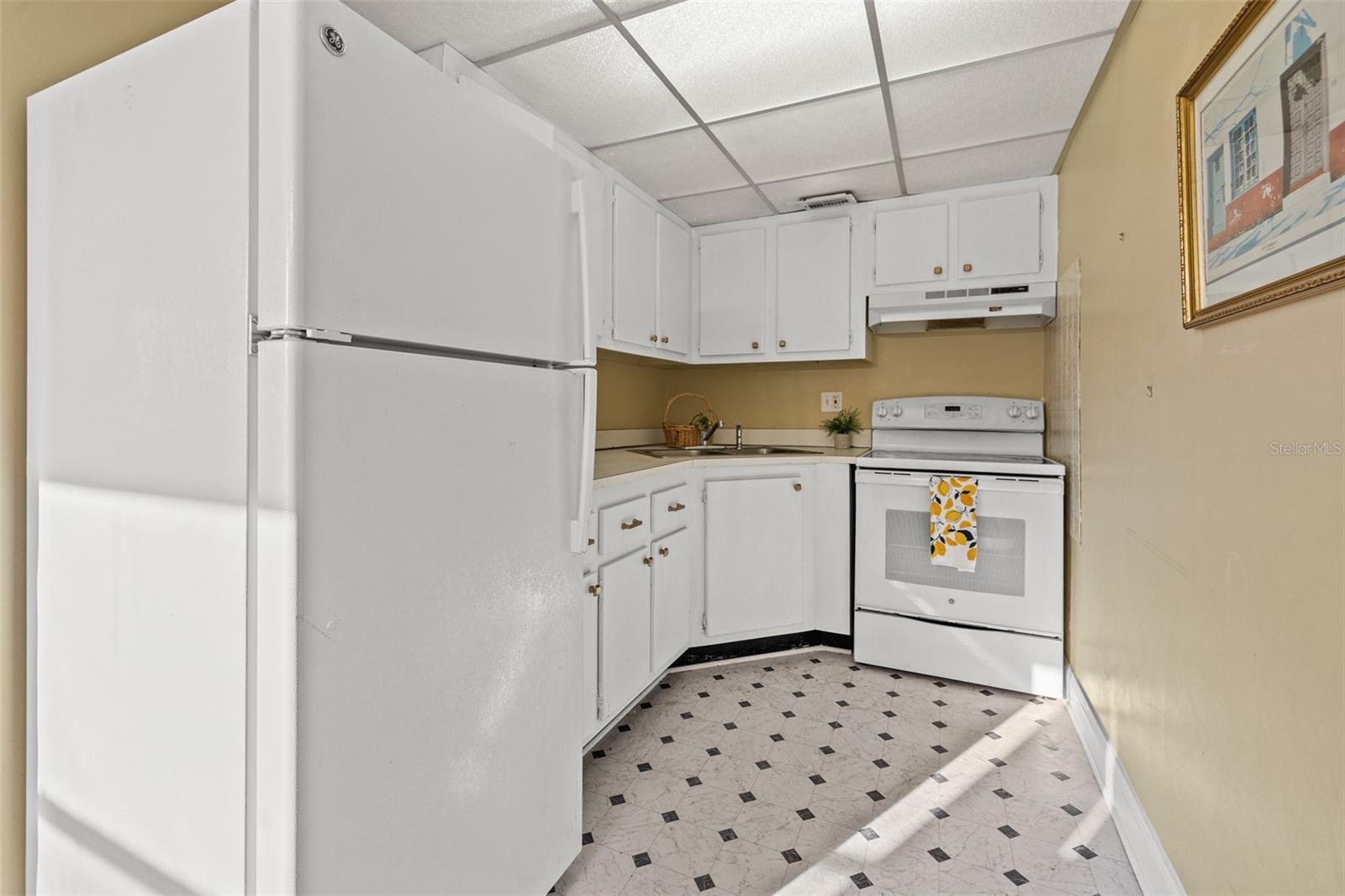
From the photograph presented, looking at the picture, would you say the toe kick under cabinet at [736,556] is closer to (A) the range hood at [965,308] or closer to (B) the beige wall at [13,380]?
(A) the range hood at [965,308]

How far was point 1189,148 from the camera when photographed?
4.06 ft

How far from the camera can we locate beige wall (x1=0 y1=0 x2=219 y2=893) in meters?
1.16

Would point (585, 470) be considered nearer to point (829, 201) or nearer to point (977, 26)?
point (977, 26)

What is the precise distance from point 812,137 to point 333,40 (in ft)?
6.17

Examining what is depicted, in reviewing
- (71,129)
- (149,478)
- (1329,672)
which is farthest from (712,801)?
(71,129)

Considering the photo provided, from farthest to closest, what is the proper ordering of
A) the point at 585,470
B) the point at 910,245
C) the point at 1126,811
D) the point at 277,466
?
1. the point at 910,245
2. the point at 1126,811
3. the point at 585,470
4. the point at 277,466

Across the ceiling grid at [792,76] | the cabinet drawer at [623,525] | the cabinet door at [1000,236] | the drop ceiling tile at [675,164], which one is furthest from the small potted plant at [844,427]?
the cabinet drawer at [623,525]

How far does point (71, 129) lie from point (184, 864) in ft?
4.01

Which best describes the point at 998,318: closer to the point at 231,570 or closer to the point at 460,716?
the point at 460,716

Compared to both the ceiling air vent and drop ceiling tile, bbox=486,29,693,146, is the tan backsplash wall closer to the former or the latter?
the ceiling air vent

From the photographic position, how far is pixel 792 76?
191cm

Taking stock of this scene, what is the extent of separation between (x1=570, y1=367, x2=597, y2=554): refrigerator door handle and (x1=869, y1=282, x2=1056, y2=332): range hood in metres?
2.07

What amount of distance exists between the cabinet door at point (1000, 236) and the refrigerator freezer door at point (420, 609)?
7.44 feet

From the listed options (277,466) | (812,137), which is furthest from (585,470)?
(812,137)
